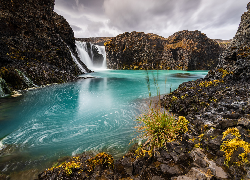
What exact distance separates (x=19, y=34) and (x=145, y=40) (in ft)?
234

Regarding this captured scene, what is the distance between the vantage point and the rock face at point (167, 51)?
73375mm

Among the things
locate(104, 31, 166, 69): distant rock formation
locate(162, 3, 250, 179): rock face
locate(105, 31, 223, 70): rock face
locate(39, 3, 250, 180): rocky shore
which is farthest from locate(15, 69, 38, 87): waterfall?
locate(104, 31, 166, 69): distant rock formation

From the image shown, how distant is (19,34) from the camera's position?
19.5 metres

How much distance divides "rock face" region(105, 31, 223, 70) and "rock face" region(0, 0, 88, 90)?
178 feet

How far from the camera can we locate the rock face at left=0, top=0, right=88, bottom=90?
54.9ft

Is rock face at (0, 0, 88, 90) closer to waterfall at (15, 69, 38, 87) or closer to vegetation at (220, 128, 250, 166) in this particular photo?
waterfall at (15, 69, 38, 87)

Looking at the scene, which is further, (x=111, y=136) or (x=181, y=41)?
(x=181, y=41)

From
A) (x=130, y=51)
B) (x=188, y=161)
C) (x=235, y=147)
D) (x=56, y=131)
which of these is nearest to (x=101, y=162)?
(x=188, y=161)

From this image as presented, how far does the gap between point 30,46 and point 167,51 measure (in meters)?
77.4

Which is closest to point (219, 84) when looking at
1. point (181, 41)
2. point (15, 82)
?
point (15, 82)

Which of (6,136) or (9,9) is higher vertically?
(9,9)

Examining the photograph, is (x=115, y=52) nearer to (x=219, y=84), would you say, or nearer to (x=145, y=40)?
(x=145, y=40)

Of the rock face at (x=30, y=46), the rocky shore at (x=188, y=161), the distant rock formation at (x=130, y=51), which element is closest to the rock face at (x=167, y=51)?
the distant rock formation at (x=130, y=51)

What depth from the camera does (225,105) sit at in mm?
5695
